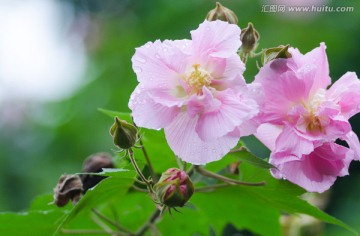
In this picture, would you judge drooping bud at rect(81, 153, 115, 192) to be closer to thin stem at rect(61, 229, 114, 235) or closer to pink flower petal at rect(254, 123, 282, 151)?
thin stem at rect(61, 229, 114, 235)

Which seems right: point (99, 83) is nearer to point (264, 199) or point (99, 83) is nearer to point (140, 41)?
point (140, 41)

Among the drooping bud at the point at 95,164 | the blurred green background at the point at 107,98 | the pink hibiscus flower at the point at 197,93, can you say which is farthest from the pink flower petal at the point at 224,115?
the blurred green background at the point at 107,98

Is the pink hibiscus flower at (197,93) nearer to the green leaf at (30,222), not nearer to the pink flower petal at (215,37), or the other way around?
the pink flower petal at (215,37)

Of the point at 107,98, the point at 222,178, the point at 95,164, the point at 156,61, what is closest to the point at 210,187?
the point at 222,178

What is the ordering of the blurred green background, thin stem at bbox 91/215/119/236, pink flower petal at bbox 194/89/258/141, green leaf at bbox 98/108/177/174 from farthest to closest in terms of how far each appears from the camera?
the blurred green background
thin stem at bbox 91/215/119/236
green leaf at bbox 98/108/177/174
pink flower petal at bbox 194/89/258/141

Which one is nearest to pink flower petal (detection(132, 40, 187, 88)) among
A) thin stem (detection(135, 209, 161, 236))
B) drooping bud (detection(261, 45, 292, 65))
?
drooping bud (detection(261, 45, 292, 65))

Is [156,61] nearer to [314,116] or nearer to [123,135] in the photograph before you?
[123,135]

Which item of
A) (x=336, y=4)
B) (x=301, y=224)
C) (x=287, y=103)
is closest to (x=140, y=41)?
(x=336, y=4)
